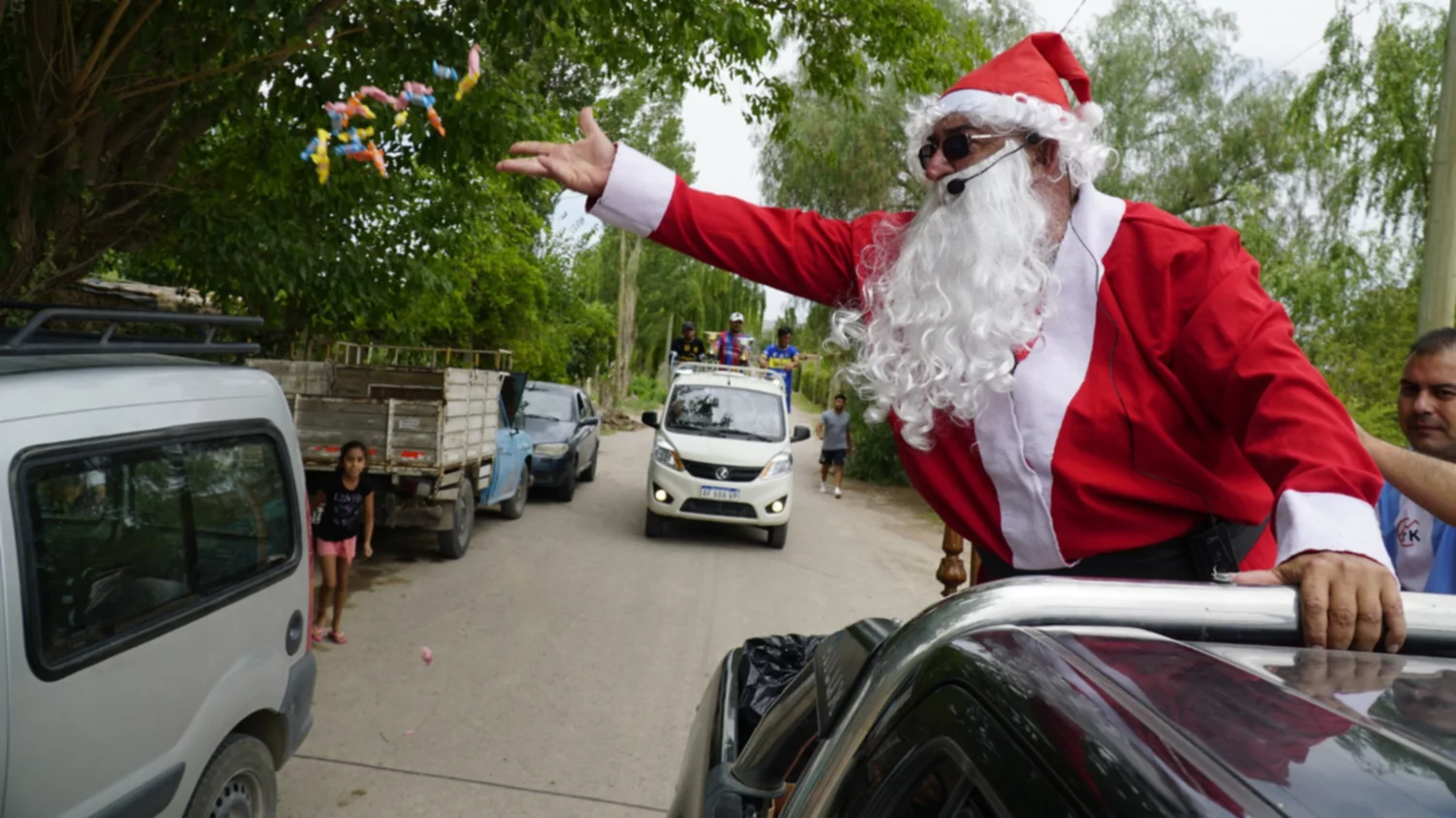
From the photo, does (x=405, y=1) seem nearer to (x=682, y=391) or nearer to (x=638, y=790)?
(x=638, y=790)

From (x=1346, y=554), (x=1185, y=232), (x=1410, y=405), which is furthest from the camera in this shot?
(x=1410, y=405)

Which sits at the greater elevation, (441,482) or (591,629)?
(441,482)

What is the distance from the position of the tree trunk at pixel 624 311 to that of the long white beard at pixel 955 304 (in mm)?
32126

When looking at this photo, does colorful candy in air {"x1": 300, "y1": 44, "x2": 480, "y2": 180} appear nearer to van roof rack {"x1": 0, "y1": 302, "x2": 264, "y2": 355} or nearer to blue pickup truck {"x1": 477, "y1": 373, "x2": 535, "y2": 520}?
van roof rack {"x1": 0, "y1": 302, "x2": 264, "y2": 355}

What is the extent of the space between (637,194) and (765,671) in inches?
52.7

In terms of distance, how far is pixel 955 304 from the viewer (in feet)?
7.65

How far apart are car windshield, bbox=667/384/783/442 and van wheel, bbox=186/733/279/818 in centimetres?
882

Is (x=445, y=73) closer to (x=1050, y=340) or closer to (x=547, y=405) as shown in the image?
(x=1050, y=340)

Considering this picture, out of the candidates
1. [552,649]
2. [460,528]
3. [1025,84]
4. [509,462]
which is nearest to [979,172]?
[1025,84]

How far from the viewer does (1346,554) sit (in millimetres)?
1435

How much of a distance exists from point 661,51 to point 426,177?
7.68ft

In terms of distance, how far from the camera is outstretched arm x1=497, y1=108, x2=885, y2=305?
2457mm

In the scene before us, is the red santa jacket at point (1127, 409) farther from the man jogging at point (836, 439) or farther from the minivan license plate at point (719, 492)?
the man jogging at point (836, 439)

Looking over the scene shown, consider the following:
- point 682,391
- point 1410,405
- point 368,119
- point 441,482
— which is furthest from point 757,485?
point 1410,405
